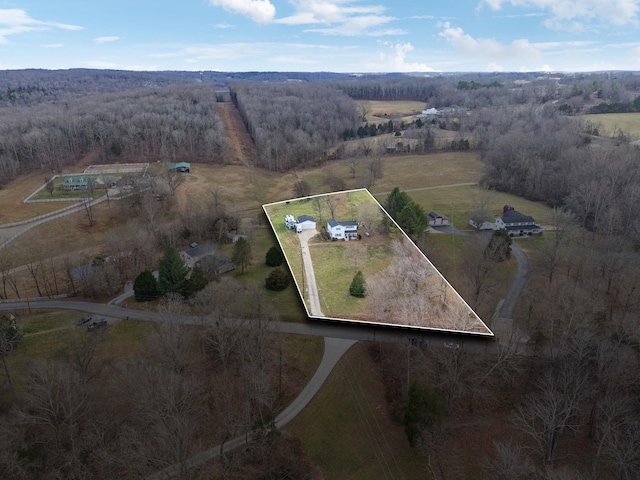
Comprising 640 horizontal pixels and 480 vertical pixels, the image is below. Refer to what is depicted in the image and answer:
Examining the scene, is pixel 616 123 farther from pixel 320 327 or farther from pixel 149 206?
pixel 149 206

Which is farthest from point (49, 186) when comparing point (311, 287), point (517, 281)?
point (517, 281)

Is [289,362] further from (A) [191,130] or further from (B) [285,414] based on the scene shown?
(A) [191,130]

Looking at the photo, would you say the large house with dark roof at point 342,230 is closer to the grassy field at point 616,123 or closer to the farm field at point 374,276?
the farm field at point 374,276

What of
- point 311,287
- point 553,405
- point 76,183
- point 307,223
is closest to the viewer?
point 553,405

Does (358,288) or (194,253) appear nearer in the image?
(358,288)

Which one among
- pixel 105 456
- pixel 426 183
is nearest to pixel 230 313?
pixel 105 456

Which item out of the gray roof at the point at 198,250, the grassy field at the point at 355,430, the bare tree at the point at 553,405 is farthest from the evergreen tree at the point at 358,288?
the gray roof at the point at 198,250

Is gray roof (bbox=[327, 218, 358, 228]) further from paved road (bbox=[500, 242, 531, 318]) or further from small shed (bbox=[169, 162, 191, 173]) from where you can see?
small shed (bbox=[169, 162, 191, 173])
